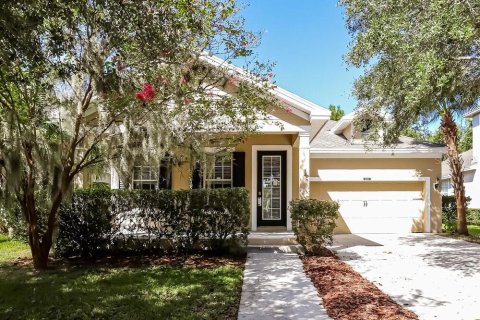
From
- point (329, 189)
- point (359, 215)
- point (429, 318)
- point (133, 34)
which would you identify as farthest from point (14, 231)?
point (359, 215)

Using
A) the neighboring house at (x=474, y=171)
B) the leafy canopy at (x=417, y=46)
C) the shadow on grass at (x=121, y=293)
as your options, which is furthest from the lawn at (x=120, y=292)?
the neighboring house at (x=474, y=171)

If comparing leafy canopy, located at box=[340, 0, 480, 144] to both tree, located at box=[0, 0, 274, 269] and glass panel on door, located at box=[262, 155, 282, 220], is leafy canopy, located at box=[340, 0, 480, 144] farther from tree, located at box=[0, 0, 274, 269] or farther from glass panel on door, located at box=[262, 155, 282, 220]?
glass panel on door, located at box=[262, 155, 282, 220]

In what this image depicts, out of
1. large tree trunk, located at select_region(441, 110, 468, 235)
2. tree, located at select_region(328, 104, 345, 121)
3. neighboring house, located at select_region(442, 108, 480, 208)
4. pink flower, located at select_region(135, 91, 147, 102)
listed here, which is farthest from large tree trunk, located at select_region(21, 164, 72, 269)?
tree, located at select_region(328, 104, 345, 121)

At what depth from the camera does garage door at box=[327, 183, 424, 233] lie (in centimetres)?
1425

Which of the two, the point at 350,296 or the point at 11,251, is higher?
the point at 11,251

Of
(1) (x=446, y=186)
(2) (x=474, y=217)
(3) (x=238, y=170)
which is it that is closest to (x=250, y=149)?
(3) (x=238, y=170)

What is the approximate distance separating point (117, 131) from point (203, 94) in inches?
71.7

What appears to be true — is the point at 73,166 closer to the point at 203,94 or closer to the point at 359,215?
the point at 203,94

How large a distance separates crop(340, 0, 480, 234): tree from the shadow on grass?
447cm

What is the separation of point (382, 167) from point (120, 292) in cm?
1061

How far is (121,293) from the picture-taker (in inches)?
241

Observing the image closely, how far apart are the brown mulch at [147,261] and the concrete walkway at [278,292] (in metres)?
0.54

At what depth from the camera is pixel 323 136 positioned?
16.1 metres

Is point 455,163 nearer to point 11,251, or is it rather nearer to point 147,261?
point 147,261
